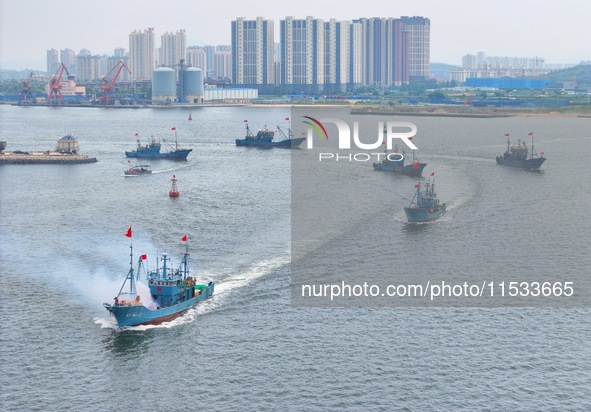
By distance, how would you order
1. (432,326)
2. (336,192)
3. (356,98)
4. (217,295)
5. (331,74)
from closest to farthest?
(432,326) → (217,295) → (336,192) → (356,98) → (331,74)

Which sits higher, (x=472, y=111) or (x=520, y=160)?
(x=472, y=111)

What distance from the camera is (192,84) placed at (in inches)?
6102

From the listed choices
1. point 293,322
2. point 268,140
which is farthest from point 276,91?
point 293,322

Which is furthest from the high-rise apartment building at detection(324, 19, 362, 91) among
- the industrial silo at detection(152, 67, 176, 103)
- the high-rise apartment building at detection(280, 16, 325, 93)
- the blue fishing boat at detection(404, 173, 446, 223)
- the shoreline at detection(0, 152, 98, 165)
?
the blue fishing boat at detection(404, 173, 446, 223)

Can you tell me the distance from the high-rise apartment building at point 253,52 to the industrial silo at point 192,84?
50.7 ft

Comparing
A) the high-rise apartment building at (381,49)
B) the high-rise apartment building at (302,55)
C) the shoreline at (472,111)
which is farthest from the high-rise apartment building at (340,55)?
the shoreline at (472,111)

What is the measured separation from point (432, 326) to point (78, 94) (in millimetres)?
151667

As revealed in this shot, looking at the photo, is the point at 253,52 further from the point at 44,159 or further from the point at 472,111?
the point at 44,159

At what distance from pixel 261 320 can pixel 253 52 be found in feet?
478

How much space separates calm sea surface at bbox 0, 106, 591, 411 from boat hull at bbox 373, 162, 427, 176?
2623 millimetres

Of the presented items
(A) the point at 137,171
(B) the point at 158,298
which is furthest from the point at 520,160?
(B) the point at 158,298

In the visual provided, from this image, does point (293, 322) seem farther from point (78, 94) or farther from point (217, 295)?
point (78, 94)

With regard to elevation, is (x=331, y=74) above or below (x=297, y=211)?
Answer: above

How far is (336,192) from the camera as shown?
157 feet
